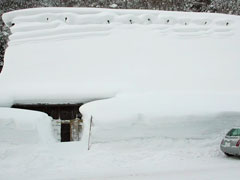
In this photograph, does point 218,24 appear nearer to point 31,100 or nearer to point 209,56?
point 209,56

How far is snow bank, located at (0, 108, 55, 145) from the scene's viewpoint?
37.3ft

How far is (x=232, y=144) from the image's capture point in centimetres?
995

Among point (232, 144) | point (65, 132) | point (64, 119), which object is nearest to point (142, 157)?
point (232, 144)

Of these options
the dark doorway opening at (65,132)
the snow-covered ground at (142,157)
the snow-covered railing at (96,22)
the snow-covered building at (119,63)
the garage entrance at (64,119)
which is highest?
the snow-covered railing at (96,22)

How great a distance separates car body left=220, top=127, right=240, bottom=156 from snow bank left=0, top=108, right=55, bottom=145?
7.02 metres

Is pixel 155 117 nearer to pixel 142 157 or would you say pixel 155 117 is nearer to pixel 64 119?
pixel 142 157

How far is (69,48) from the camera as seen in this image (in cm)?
1852

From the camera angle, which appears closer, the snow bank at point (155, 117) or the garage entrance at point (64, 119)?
the snow bank at point (155, 117)

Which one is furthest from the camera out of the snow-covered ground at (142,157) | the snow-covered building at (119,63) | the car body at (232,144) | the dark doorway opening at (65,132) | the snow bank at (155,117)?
the dark doorway opening at (65,132)

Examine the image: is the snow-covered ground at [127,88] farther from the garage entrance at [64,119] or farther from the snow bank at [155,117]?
the garage entrance at [64,119]

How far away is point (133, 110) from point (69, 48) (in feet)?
27.4

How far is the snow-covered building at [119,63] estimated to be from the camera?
13453 millimetres

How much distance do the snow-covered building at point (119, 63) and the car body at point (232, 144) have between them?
86.6 inches

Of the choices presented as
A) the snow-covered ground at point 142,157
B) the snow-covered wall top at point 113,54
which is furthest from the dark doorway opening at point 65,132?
the snow-covered ground at point 142,157
